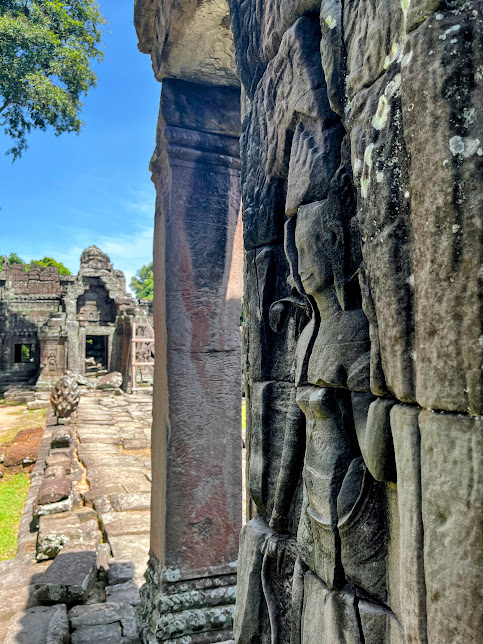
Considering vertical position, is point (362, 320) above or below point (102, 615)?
above

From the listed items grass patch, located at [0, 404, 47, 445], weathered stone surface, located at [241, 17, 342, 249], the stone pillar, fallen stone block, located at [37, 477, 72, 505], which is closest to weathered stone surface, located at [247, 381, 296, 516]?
weathered stone surface, located at [241, 17, 342, 249]

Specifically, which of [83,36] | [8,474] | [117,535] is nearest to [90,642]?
→ [117,535]

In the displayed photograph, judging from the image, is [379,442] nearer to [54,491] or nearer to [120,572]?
[120,572]

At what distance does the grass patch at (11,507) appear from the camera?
16.7ft

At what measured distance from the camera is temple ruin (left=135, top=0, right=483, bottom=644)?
0.77 metres

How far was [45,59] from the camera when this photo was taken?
46.2 ft

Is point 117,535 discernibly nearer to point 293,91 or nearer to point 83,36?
point 293,91

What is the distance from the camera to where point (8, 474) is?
25.6 ft

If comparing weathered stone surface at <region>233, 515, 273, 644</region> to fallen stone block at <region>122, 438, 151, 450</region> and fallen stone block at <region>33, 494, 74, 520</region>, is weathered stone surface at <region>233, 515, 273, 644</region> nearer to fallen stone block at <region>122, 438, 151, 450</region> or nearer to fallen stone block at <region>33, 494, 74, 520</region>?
fallen stone block at <region>33, 494, 74, 520</region>

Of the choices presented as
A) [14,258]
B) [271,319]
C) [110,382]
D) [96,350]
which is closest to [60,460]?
[271,319]

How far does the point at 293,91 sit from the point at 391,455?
976mm

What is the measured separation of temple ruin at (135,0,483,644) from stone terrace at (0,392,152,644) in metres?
2.29

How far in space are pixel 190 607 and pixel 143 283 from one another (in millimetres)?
57155

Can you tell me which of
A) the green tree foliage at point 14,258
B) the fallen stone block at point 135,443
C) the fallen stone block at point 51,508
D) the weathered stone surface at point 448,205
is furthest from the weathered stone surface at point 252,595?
the green tree foliage at point 14,258
